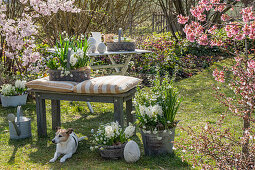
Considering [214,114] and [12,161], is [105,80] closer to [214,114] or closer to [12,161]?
[12,161]

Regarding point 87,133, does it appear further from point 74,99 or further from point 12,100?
point 12,100

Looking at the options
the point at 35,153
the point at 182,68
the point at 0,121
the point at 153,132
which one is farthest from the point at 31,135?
the point at 182,68

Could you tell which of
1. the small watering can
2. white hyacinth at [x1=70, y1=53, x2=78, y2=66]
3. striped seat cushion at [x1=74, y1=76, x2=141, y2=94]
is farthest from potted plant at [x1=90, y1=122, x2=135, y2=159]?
the small watering can

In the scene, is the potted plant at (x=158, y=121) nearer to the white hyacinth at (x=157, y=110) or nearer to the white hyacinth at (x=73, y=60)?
the white hyacinth at (x=157, y=110)

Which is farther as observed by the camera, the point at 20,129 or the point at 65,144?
the point at 20,129

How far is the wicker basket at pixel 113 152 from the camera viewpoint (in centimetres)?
307

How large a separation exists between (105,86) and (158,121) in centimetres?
68

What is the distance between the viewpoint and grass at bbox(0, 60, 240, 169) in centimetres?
303

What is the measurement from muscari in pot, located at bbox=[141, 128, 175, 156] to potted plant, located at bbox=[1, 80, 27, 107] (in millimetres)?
2944

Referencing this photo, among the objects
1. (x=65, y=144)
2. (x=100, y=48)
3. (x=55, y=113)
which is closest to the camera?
(x=65, y=144)

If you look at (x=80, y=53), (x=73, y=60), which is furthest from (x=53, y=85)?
(x=80, y=53)

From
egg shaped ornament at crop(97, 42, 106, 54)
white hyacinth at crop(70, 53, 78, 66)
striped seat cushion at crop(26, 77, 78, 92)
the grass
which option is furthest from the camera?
egg shaped ornament at crop(97, 42, 106, 54)

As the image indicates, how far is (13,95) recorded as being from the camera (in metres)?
5.29

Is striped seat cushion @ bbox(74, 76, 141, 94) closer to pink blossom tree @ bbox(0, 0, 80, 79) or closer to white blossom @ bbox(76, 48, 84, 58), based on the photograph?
white blossom @ bbox(76, 48, 84, 58)
